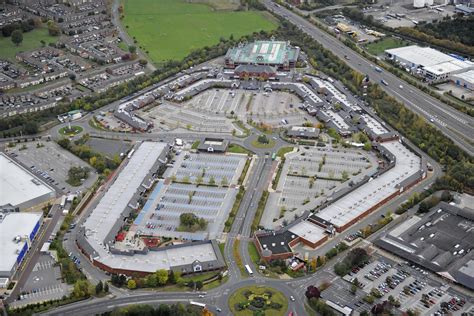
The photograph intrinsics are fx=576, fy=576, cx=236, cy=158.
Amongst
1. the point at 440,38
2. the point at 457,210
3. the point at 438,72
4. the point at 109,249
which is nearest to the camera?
the point at 109,249

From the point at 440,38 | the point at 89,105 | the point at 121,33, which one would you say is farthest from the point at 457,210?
the point at 121,33

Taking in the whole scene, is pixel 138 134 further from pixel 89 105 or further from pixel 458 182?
pixel 458 182

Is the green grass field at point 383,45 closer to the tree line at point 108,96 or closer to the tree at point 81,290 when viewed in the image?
the tree line at point 108,96

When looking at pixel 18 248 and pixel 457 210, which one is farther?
pixel 457 210

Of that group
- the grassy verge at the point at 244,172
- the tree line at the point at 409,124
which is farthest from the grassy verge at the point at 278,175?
the tree line at the point at 409,124

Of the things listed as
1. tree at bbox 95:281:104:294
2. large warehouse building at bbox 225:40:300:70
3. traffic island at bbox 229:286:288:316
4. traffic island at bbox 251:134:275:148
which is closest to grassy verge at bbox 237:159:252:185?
traffic island at bbox 251:134:275:148

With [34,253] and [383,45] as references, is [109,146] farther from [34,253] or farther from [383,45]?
[383,45]
